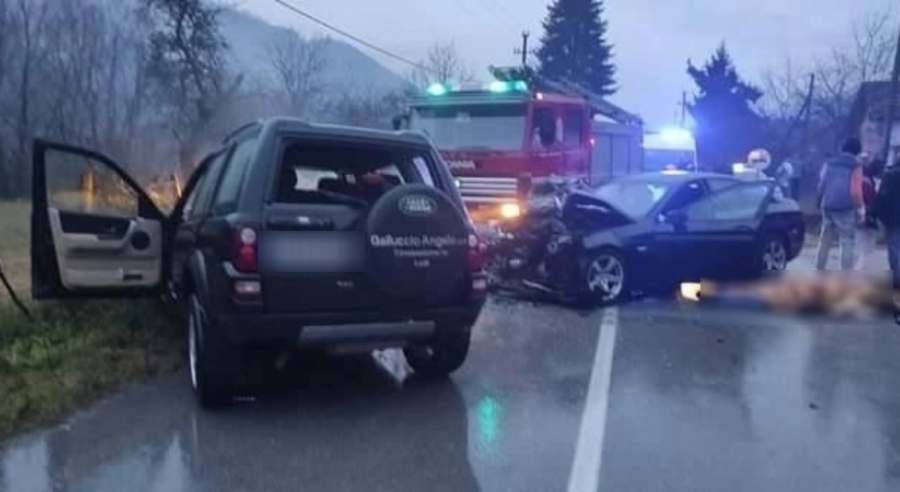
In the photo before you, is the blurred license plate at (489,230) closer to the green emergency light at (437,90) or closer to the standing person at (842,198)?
the green emergency light at (437,90)

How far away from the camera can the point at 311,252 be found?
4.81 metres

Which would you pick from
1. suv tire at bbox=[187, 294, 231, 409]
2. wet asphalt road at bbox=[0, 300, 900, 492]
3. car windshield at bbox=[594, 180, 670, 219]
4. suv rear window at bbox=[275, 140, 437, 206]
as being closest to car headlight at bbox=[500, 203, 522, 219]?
car windshield at bbox=[594, 180, 670, 219]

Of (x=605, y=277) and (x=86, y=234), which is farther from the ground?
(x=86, y=234)

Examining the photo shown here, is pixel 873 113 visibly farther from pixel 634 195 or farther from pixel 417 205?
pixel 417 205

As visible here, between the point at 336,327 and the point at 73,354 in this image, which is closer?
the point at 336,327

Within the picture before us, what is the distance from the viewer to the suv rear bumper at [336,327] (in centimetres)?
471

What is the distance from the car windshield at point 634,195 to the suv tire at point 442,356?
392 cm

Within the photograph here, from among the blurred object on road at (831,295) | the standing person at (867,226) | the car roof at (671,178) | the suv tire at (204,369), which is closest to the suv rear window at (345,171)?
the suv tire at (204,369)

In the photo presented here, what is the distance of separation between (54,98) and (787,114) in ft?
125

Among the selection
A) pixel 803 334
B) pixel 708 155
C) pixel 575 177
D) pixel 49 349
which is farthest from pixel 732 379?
pixel 708 155

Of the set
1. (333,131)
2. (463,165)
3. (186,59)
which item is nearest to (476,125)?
(463,165)

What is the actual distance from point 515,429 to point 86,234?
414 centimetres

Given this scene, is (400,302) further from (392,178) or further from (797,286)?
(797,286)

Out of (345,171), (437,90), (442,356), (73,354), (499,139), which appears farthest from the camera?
(437,90)
